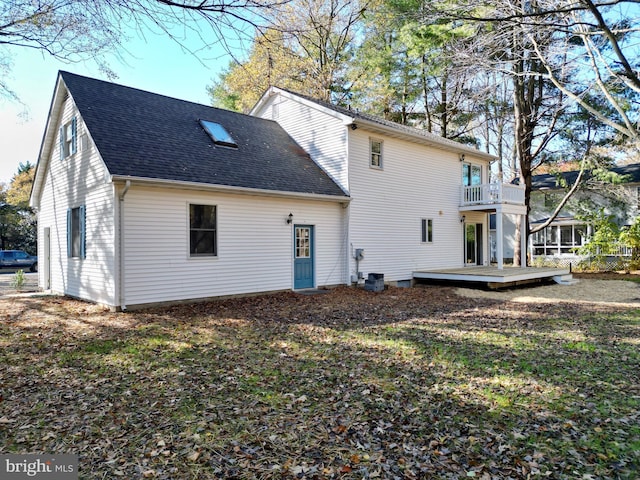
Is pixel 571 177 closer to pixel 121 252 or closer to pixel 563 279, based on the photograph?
pixel 563 279

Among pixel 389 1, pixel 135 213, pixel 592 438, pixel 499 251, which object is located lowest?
pixel 592 438

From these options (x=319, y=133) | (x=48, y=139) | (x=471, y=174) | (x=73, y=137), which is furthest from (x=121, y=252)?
(x=471, y=174)

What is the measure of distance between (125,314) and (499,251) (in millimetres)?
12269

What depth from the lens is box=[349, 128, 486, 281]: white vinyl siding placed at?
534 inches

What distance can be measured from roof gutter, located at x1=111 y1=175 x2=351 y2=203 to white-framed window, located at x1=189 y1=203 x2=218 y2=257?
55 cm

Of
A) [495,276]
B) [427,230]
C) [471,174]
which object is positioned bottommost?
[495,276]

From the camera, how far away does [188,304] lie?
389 inches

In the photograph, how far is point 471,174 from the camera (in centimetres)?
1817

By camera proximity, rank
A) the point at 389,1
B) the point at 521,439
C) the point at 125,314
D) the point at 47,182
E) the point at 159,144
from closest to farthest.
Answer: the point at 521,439 < the point at 125,314 < the point at 159,144 < the point at 47,182 < the point at 389,1

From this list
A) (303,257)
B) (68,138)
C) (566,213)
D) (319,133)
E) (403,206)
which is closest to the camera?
(68,138)

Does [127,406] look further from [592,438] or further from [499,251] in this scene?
[499,251]

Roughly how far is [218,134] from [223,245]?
160 inches

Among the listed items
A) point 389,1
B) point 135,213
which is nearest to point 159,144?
point 135,213

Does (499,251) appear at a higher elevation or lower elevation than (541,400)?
higher
